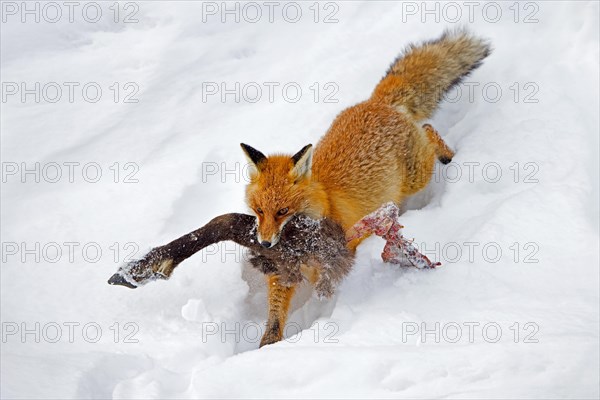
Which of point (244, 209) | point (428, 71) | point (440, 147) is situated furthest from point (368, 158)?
point (428, 71)

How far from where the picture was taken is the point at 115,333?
3.86m

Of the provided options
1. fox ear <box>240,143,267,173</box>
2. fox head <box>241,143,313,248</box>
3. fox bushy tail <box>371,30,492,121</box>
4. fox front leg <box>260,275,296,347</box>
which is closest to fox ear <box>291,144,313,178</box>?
fox head <box>241,143,313,248</box>

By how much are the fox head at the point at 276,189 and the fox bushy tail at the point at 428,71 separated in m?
1.68

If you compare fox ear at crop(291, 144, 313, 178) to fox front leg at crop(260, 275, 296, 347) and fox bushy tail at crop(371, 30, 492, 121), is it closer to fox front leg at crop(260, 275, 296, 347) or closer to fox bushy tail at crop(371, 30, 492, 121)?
fox front leg at crop(260, 275, 296, 347)

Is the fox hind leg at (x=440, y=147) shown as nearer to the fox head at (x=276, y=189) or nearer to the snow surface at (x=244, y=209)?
the snow surface at (x=244, y=209)

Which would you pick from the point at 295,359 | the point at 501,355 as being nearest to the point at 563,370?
the point at 501,355

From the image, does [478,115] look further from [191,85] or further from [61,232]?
[61,232]

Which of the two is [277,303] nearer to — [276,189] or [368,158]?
[276,189]

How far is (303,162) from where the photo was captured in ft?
12.5

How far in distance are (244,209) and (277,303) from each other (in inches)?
34.7

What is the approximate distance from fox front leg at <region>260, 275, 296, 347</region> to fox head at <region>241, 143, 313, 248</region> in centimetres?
47

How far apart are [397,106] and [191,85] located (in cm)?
203

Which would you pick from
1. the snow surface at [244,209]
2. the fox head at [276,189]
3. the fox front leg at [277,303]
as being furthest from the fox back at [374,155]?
the fox front leg at [277,303]

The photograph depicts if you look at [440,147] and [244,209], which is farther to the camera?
[440,147]
